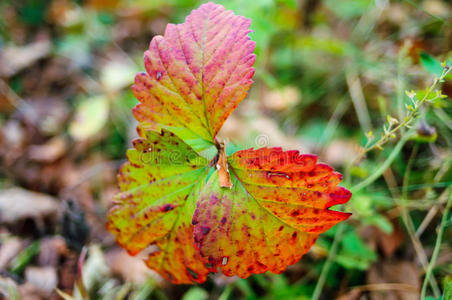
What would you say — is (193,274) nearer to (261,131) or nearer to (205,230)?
(205,230)

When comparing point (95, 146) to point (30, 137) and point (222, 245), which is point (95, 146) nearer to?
point (30, 137)

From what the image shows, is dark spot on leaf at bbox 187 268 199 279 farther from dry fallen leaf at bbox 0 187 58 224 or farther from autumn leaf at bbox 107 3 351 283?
dry fallen leaf at bbox 0 187 58 224

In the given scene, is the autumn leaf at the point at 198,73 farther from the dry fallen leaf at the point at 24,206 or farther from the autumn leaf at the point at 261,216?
the dry fallen leaf at the point at 24,206

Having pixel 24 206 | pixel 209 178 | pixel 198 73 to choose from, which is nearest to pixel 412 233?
pixel 209 178

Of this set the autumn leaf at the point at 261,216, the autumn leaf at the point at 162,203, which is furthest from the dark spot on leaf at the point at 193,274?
the autumn leaf at the point at 261,216

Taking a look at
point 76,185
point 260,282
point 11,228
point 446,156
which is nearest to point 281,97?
point 446,156

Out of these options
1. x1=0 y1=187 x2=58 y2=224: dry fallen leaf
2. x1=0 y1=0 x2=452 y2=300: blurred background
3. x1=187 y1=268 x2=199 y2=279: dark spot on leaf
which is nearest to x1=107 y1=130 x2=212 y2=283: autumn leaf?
x1=187 y1=268 x2=199 y2=279: dark spot on leaf
